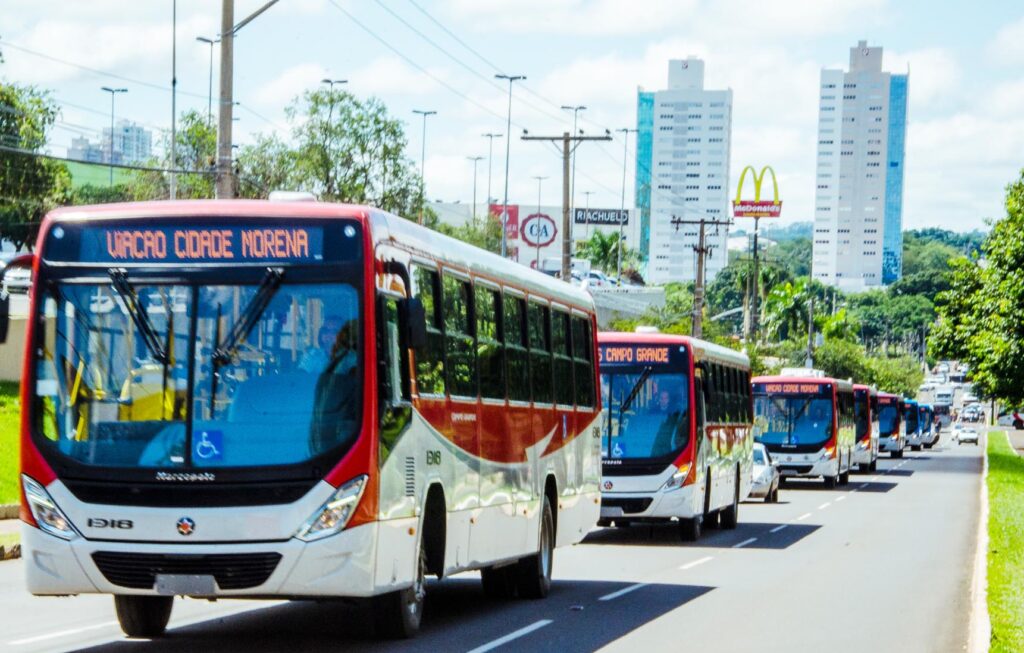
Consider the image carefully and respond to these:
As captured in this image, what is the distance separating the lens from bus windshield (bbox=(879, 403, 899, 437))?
83750mm

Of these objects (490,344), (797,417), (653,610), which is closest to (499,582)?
(653,610)

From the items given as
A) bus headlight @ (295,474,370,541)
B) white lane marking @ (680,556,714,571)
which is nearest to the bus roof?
white lane marking @ (680,556,714,571)

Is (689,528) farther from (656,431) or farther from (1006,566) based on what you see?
(1006,566)

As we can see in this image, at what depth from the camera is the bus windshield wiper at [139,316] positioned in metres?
11.4

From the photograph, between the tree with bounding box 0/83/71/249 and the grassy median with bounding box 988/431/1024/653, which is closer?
the grassy median with bounding box 988/431/1024/653

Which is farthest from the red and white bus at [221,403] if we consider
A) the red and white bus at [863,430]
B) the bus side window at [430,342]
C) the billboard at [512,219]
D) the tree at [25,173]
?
the billboard at [512,219]

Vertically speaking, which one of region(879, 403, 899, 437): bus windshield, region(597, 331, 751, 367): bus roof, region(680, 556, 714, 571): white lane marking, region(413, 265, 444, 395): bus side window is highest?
region(413, 265, 444, 395): bus side window

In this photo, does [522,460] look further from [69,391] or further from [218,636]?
[69,391]

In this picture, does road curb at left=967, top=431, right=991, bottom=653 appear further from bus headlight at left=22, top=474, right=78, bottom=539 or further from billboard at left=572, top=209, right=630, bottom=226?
billboard at left=572, top=209, right=630, bottom=226

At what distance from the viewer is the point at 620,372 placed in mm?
25328

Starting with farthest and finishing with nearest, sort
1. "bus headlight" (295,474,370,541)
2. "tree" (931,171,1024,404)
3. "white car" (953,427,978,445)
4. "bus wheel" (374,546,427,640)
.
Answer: "white car" (953,427,978,445), "tree" (931,171,1024,404), "bus wheel" (374,546,427,640), "bus headlight" (295,474,370,541)

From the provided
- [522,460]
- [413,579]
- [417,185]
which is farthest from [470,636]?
[417,185]

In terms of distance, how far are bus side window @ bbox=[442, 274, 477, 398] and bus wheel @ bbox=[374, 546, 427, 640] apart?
1593mm

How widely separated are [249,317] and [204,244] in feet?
1.93
